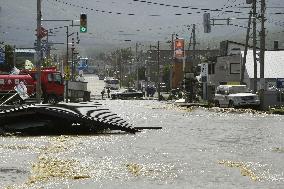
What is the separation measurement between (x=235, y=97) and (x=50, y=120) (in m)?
29.0

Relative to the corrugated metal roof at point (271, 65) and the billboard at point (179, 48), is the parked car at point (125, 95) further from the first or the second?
the corrugated metal roof at point (271, 65)

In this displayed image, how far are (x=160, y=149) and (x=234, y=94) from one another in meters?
33.7

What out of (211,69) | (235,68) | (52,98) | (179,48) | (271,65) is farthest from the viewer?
(179,48)

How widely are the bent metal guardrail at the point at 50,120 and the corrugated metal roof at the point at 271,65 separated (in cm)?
5772

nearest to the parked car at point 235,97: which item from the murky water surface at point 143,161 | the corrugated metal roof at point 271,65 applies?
the murky water surface at point 143,161

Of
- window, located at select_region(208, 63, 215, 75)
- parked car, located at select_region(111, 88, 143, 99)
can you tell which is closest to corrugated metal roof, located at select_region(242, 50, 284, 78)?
window, located at select_region(208, 63, 215, 75)

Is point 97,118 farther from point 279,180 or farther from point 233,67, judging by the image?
point 233,67

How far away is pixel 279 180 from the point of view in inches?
491

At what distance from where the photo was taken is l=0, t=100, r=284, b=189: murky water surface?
1210 centimetres

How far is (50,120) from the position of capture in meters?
23.7

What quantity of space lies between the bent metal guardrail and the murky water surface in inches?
45.5

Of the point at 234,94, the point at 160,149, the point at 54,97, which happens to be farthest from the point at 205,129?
the point at 54,97

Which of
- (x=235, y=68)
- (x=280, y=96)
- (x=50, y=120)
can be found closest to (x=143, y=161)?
(x=50, y=120)

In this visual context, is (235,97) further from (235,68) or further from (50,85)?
(235,68)
